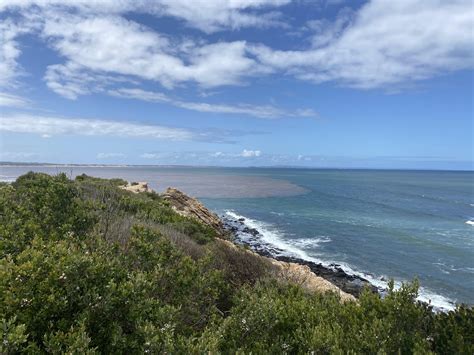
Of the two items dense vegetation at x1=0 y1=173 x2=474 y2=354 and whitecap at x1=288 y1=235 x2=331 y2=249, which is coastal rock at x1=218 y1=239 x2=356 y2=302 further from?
whitecap at x1=288 y1=235 x2=331 y2=249

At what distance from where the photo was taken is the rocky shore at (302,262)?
21.6 metres

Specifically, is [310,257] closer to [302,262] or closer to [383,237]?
[302,262]

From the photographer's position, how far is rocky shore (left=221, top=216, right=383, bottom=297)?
21625mm

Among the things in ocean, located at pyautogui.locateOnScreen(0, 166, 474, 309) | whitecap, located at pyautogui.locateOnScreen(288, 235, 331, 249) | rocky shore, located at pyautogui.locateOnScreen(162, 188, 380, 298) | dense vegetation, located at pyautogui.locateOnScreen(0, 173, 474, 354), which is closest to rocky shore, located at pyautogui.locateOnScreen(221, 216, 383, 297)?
rocky shore, located at pyautogui.locateOnScreen(162, 188, 380, 298)

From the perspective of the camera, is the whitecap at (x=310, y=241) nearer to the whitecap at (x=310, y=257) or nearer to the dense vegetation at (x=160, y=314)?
the whitecap at (x=310, y=257)

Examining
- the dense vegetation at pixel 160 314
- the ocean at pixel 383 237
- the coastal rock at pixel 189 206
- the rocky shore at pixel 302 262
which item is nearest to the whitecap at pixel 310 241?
the ocean at pixel 383 237

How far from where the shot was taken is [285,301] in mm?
6355

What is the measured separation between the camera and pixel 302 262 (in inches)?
1037

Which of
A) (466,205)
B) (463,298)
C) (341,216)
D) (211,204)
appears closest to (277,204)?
(211,204)

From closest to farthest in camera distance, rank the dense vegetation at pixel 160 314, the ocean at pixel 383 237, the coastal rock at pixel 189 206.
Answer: the dense vegetation at pixel 160 314 < the ocean at pixel 383 237 < the coastal rock at pixel 189 206

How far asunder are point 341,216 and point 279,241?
1567 cm

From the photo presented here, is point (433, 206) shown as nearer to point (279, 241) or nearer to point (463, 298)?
point (279, 241)

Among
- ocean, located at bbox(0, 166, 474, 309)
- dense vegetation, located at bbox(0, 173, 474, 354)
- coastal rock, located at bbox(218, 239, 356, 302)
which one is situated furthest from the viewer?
ocean, located at bbox(0, 166, 474, 309)

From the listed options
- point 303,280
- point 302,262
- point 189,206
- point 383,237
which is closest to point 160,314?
point 303,280
